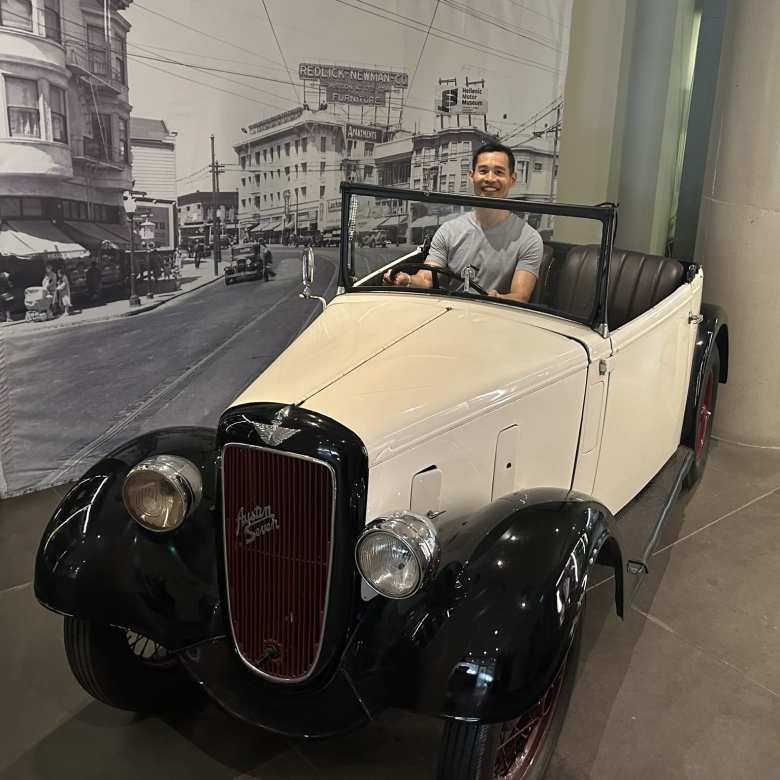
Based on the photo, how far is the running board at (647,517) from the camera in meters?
2.46

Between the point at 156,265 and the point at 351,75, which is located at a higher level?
the point at 351,75

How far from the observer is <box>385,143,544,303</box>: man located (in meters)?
2.66

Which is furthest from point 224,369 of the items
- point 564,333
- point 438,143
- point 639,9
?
point 639,9

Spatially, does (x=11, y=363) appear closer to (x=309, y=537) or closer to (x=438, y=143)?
(x=309, y=537)

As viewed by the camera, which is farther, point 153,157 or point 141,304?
point 141,304

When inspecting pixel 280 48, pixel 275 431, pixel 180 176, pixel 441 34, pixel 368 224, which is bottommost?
pixel 275 431

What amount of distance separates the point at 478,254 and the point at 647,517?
117 cm

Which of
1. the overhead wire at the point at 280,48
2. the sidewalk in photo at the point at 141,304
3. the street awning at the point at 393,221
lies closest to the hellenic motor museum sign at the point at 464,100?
the overhead wire at the point at 280,48

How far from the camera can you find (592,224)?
2646 millimetres

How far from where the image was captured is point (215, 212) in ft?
12.9

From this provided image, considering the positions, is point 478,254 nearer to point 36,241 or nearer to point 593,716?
point 593,716

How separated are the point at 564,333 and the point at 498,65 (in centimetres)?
302

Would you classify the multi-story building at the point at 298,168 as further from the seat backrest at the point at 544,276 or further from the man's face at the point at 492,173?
the seat backrest at the point at 544,276

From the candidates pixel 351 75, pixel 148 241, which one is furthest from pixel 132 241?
pixel 351 75
